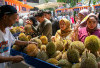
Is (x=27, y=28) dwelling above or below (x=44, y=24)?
below

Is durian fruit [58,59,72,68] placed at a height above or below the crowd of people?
below

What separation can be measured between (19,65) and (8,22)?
0.82 meters

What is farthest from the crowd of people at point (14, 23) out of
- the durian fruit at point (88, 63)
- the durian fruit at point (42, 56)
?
the durian fruit at point (88, 63)

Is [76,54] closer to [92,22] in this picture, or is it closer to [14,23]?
[92,22]

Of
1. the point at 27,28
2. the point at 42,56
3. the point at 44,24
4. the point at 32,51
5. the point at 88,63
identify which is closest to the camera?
the point at 88,63

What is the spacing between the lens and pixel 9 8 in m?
1.44

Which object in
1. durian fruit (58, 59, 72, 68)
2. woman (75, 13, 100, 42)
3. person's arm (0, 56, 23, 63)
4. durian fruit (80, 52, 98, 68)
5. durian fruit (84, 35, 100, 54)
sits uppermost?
woman (75, 13, 100, 42)

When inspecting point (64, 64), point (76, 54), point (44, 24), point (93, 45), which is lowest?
point (64, 64)

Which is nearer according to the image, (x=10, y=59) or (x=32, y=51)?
(x=10, y=59)

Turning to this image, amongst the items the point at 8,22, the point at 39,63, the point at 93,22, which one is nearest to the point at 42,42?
the point at 39,63

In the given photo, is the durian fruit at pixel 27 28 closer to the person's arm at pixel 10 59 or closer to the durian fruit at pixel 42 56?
the durian fruit at pixel 42 56

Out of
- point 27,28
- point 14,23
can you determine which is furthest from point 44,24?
point 14,23

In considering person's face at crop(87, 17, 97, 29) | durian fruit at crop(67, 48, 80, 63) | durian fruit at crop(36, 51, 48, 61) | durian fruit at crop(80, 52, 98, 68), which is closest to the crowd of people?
person's face at crop(87, 17, 97, 29)

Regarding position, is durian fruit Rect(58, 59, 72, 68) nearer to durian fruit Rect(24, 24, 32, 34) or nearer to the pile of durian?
the pile of durian
